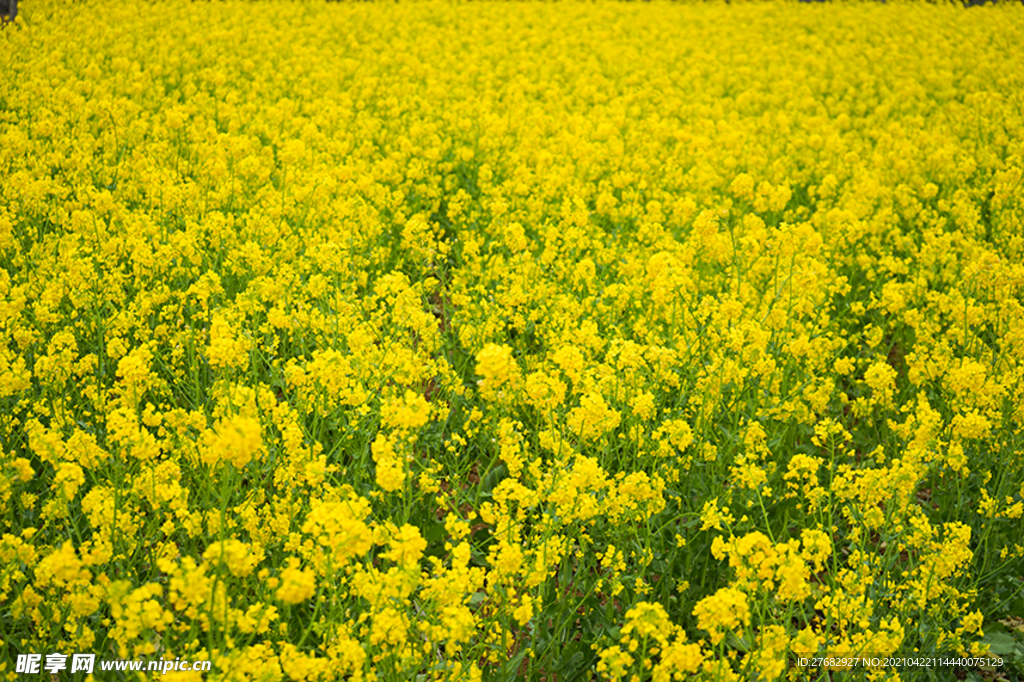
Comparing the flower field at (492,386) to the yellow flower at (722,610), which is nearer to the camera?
the yellow flower at (722,610)

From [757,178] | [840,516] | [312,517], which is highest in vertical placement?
[757,178]

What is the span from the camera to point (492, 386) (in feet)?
11.6

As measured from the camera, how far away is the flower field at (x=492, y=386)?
2.85 metres

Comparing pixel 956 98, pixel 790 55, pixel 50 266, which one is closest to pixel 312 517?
pixel 50 266

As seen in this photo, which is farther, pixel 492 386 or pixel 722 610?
pixel 492 386

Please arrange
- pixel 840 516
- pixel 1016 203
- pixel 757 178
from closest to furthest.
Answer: pixel 840 516 → pixel 1016 203 → pixel 757 178

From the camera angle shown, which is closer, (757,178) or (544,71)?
(757,178)

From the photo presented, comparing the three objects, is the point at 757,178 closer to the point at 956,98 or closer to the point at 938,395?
the point at 938,395

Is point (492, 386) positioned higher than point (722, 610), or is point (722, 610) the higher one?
point (492, 386)

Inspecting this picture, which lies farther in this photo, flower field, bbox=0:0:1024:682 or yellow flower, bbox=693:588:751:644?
flower field, bbox=0:0:1024:682

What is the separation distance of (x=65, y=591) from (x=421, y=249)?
2.77 meters

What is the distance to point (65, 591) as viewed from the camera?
3.01m

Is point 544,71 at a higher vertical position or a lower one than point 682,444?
higher

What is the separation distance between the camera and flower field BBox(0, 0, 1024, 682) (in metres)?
2.85
